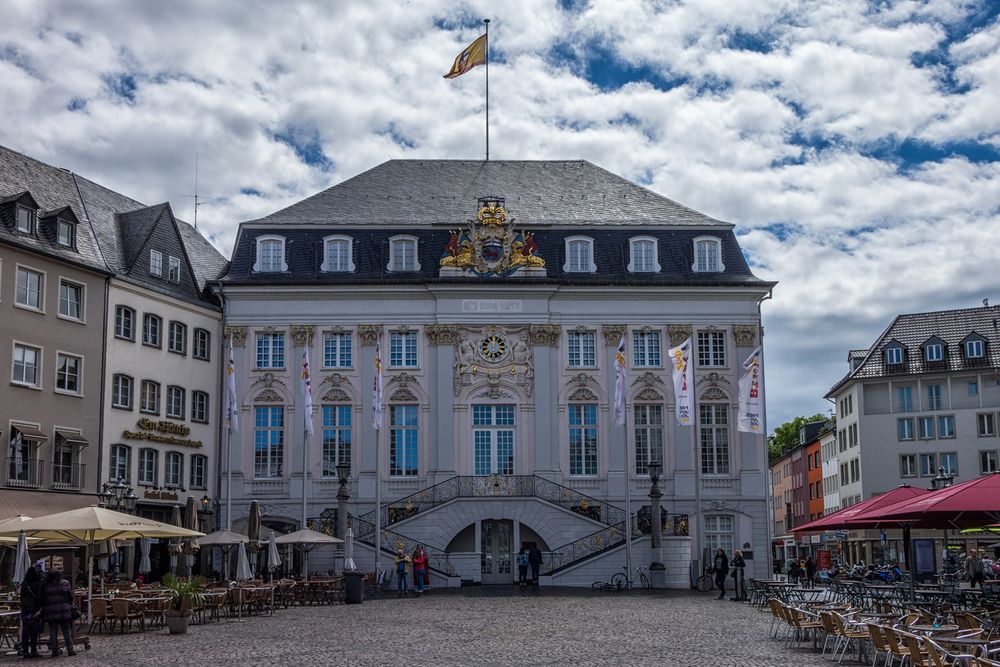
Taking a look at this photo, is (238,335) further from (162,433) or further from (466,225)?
(466,225)

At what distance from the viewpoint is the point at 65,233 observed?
43625 millimetres

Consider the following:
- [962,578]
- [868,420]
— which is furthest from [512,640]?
[868,420]

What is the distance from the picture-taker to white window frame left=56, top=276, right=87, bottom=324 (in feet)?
139

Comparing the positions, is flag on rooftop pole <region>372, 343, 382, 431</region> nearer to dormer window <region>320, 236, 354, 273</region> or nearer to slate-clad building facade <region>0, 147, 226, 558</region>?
dormer window <region>320, 236, 354, 273</region>

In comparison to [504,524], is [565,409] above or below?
above

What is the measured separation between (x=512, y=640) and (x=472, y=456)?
26207 millimetres

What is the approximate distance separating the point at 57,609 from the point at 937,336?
60.2 meters

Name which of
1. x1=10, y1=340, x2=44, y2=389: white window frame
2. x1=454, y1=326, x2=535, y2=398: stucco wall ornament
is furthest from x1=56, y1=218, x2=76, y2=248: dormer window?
x1=454, y1=326, x2=535, y2=398: stucco wall ornament

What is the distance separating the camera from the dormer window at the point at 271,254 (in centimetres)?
5166

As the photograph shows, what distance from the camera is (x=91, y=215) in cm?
4750

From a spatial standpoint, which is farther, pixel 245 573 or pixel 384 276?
pixel 384 276

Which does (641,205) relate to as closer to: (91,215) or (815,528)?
(91,215)

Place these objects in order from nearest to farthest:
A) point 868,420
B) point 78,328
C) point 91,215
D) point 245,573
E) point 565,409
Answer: point 245,573 < point 78,328 < point 91,215 < point 565,409 < point 868,420

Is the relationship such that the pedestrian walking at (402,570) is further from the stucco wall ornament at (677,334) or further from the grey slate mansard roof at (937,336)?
the grey slate mansard roof at (937,336)
